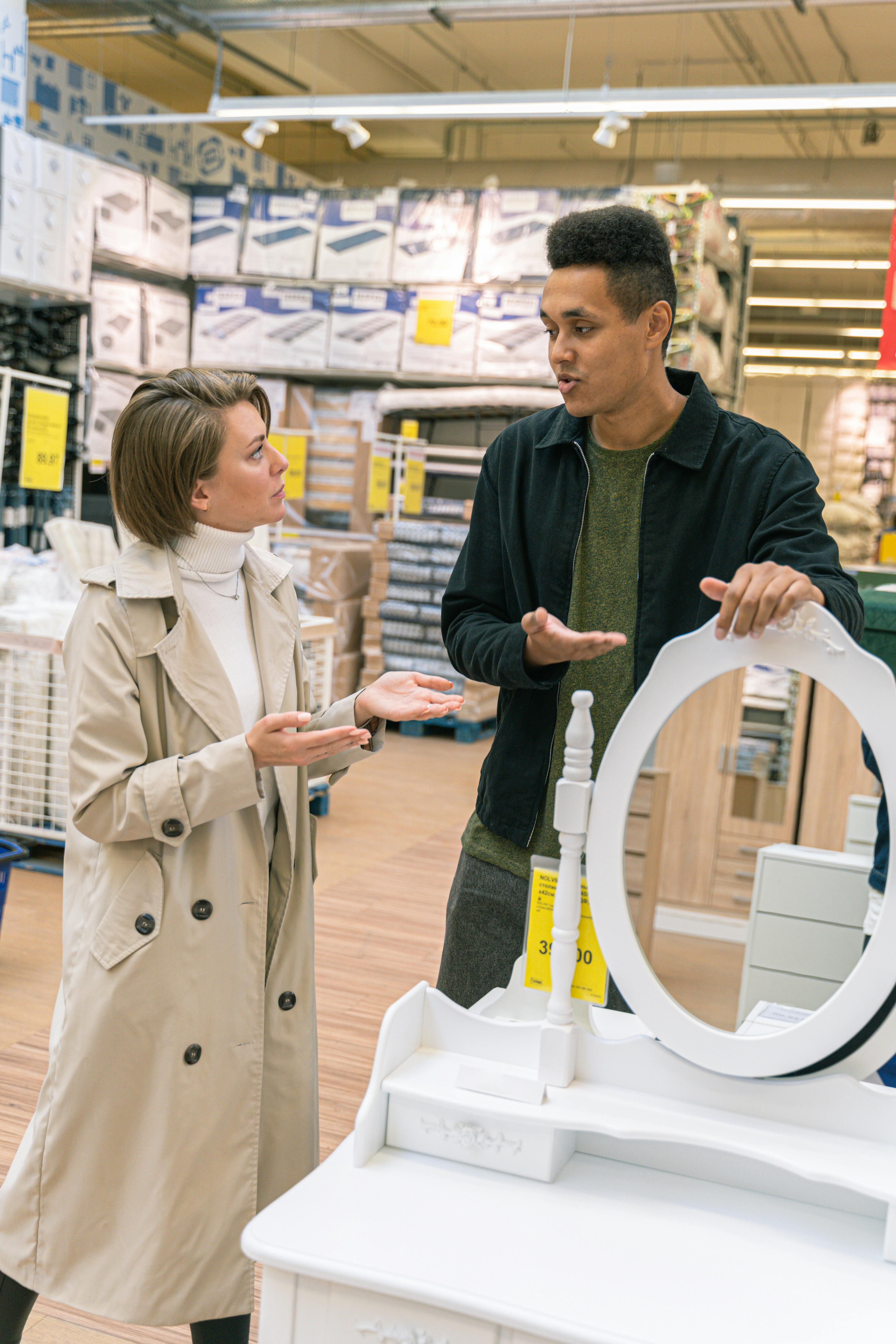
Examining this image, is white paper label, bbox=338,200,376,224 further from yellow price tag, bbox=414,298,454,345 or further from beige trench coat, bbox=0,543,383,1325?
beige trench coat, bbox=0,543,383,1325

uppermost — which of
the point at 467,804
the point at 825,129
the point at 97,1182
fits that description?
the point at 825,129

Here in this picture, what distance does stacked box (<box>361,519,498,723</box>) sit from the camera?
25.9ft

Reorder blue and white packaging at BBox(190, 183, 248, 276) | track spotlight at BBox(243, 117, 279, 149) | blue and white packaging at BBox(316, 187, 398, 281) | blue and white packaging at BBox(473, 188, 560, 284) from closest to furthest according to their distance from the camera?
track spotlight at BBox(243, 117, 279, 149) → blue and white packaging at BBox(473, 188, 560, 284) → blue and white packaging at BBox(316, 187, 398, 281) → blue and white packaging at BBox(190, 183, 248, 276)

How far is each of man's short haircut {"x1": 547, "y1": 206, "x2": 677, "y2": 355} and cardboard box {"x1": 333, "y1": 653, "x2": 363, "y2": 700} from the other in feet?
21.7

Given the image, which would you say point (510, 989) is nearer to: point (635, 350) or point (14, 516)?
point (635, 350)

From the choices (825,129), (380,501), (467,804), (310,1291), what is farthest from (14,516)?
(825,129)

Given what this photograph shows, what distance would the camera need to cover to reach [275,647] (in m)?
1.59

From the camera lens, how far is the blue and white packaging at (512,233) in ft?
25.7

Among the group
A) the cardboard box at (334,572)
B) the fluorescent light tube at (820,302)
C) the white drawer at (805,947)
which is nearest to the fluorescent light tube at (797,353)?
the fluorescent light tube at (820,302)

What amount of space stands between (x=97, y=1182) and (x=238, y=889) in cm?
39

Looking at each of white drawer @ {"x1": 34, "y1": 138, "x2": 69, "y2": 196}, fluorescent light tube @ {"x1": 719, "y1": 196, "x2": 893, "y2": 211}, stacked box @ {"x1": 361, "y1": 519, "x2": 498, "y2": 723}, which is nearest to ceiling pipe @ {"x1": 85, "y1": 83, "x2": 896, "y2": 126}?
white drawer @ {"x1": 34, "y1": 138, "x2": 69, "y2": 196}

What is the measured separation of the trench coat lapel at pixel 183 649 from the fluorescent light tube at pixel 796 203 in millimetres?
9056

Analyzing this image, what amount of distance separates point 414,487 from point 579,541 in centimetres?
696

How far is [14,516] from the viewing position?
23.4 ft
